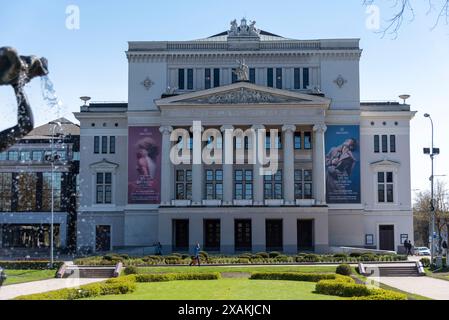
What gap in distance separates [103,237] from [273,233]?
17661mm

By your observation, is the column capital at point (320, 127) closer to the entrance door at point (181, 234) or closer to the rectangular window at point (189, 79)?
the rectangular window at point (189, 79)

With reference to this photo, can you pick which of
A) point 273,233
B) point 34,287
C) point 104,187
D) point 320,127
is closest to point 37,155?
point 104,187

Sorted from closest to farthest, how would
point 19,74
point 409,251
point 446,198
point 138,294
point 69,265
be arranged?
point 19,74
point 138,294
point 69,265
point 409,251
point 446,198

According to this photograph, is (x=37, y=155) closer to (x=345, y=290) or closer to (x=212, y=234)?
(x=212, y=234)

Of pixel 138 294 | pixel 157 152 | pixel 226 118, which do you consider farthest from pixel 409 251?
pixel 138 294

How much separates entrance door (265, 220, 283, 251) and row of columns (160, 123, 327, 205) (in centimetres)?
235

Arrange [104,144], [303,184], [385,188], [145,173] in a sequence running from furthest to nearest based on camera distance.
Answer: [104,144] → [385,188] → [145,173] → [303,184]

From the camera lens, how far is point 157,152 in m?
63.8

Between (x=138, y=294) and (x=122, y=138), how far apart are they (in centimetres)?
4046

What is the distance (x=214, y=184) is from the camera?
62.9 metres

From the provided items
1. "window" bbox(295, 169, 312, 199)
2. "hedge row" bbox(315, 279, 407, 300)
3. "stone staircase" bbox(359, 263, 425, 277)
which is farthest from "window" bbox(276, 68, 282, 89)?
"hedge row" bbox(315, 279, 407, 300)

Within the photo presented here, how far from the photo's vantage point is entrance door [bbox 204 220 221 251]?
2441 inches
